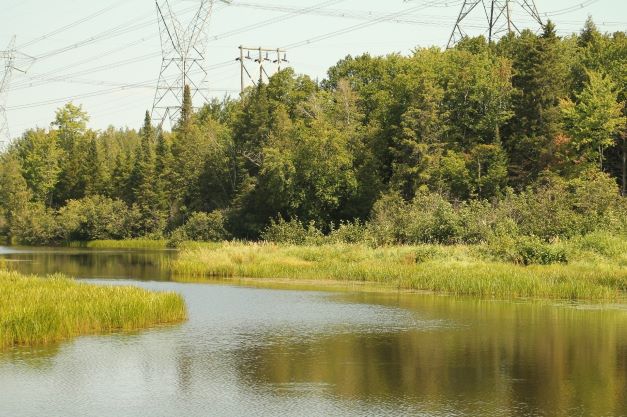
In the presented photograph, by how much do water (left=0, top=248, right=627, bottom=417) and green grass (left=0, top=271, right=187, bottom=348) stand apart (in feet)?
3.02

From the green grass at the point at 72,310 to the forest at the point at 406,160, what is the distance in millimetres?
27321

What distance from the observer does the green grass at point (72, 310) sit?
84.8 feet

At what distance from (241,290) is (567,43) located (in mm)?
62729

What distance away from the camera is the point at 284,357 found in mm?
24609

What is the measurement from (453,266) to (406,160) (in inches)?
1356

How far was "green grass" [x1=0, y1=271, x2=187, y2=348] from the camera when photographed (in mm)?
25859

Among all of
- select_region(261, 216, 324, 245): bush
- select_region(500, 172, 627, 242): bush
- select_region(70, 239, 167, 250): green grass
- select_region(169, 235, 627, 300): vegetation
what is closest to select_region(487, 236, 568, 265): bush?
select_region(169, 235, 627, 300): vegetation

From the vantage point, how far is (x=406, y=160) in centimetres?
7912

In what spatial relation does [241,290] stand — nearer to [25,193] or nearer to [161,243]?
[161,243]

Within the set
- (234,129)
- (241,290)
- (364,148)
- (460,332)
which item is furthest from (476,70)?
(460,332)

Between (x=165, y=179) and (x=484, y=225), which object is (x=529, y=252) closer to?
(x=484, y=225)

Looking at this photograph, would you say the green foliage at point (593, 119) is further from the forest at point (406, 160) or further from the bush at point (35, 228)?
the bush at point (35, 228)

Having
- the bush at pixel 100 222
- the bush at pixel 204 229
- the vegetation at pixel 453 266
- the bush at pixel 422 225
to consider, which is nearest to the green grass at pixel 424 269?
the vegetation at pixel 453 266

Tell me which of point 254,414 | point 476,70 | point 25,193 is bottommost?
point 254,414
